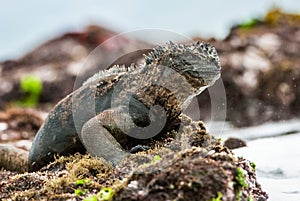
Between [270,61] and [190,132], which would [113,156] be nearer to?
[190,132]

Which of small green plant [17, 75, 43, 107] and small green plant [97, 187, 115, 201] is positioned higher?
small green plant [17, 75, 43, 107]

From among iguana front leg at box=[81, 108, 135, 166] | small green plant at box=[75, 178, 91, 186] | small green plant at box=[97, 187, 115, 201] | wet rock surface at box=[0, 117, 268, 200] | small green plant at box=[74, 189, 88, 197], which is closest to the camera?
wet rock surface at box=[0, 117, 268, 200]

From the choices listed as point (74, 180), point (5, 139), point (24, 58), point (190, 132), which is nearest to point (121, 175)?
point (74, 180)

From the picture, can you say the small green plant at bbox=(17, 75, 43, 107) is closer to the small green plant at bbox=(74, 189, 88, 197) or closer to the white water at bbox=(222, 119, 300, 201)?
the white water at bbox=(222, 119, 300, 201)

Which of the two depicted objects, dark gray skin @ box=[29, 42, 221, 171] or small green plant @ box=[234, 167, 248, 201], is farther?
dark gray skin @ box=[29, 42, 221, 171]

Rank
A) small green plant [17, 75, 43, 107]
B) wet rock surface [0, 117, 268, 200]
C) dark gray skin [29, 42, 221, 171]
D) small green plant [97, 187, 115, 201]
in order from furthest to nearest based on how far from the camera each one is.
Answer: small green plant [17, 75, 43, 107] < dark gray skin [29, 42, 221, 171] < small green plant [97, 187, 115, 201] < wet rock surface [0, 117, 268, 200]

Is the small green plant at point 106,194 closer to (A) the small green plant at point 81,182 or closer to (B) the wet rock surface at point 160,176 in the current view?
(B) the wet rock surface at point 160,176

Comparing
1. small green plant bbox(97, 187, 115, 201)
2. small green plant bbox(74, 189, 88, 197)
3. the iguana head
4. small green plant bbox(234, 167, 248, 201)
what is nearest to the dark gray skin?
the iguana head
